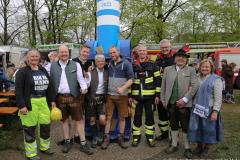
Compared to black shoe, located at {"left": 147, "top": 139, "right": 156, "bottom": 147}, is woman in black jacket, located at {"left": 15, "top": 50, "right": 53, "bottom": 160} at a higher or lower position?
higher

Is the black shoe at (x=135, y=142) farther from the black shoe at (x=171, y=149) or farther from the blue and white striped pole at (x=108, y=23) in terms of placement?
the blue and white striped pole at (x=108, y=23)

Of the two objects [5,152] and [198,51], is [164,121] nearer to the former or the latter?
[5,152]

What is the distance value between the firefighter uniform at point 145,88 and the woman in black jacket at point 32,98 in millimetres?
1510

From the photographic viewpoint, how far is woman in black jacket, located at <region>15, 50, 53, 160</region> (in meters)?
5.02

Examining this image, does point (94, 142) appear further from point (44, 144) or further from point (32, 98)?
point (32, 98)

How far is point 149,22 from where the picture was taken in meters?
23.1

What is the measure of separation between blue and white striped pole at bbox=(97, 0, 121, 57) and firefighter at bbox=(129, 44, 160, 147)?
1.01 metres

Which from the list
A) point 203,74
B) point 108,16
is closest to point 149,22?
point 108,16

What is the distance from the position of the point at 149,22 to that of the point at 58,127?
16.8 m

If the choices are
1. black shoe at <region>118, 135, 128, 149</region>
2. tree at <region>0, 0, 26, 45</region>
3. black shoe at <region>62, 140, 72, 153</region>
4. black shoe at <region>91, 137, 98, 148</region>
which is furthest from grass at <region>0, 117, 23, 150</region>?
tree at <region>0, 0, 26, 45</region>

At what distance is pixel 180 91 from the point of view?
17.6ft

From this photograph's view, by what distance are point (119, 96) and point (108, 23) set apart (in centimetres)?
175

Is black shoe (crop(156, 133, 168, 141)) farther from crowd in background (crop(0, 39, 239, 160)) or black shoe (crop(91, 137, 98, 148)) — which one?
black shoe (crop(91, 137, 98, 148))

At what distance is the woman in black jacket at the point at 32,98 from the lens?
198 inches
